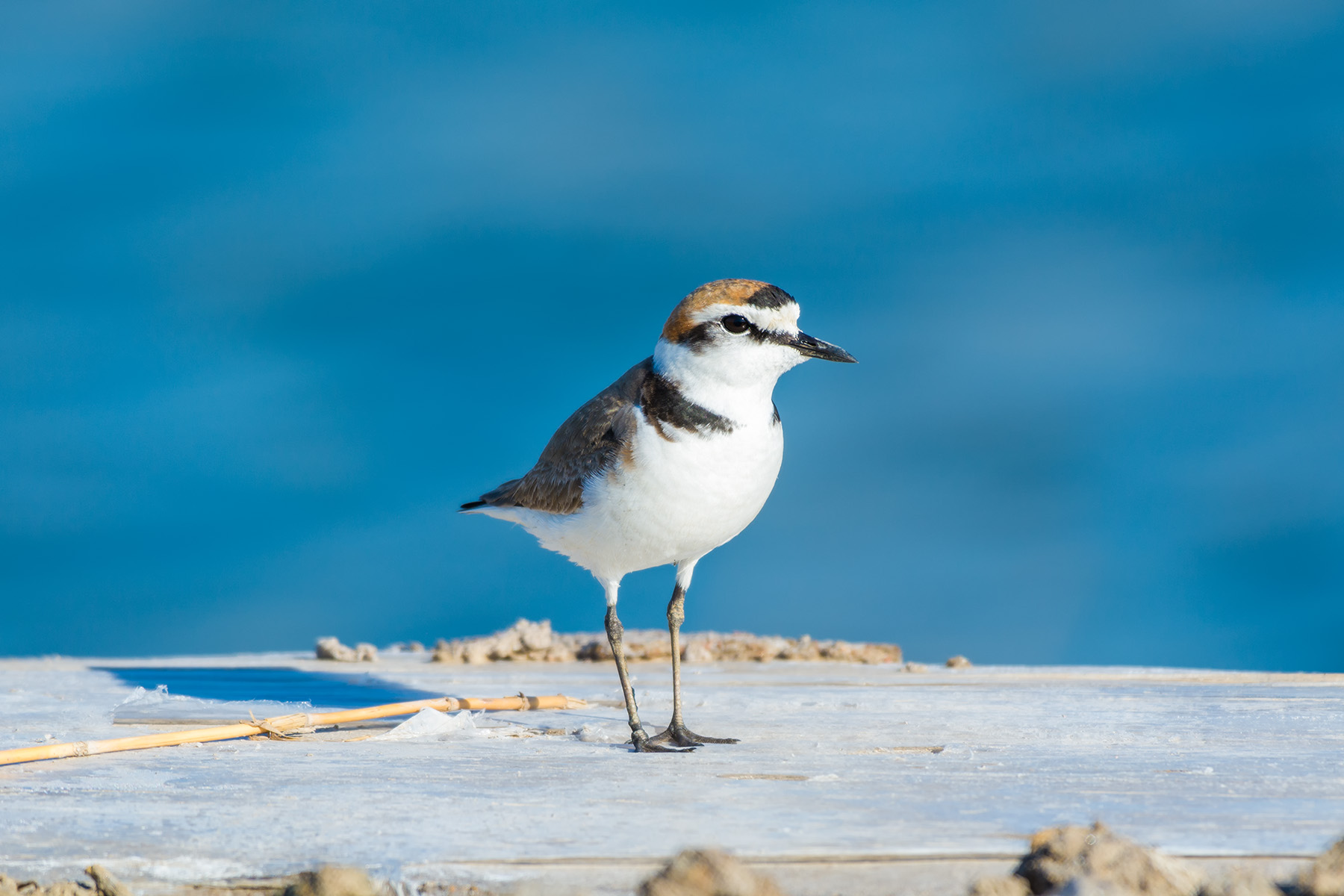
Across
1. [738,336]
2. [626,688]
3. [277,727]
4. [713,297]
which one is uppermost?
[713,297]

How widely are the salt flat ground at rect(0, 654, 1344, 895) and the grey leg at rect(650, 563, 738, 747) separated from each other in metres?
0.16

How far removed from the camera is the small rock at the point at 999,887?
2.00 metres

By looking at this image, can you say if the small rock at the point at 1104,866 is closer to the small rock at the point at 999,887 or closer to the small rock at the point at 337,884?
the small rock at the point at 999,887

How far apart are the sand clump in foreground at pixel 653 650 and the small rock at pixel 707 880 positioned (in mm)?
4515

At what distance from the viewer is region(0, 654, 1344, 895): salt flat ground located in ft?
7.25

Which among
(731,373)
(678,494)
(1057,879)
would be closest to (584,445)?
(678,494)

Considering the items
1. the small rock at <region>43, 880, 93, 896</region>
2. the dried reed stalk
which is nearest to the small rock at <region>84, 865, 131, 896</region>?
the small rock at <region>43, 880, 93, 896</region>

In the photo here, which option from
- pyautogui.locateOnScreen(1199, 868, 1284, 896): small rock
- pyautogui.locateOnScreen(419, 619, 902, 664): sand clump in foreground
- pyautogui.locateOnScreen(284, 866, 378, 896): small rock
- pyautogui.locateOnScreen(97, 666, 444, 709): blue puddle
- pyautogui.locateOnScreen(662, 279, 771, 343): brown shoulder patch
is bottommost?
pyautogui.locateOnScreen(284, 866, 378, 896): small rock

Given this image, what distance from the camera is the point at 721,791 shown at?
109 inches

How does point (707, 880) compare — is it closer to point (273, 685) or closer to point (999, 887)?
point (999, 887)

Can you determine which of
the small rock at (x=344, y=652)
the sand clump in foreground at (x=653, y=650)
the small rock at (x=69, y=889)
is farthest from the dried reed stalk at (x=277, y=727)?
the small rock at (x=344, y=652)

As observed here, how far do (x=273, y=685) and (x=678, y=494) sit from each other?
262 centimetres

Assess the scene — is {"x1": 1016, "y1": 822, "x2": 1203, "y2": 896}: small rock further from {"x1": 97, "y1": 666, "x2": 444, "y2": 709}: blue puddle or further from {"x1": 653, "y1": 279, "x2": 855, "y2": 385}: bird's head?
{"x1": 97, "y1": 666, "x2": 444, "y2": 709}: blue puddle

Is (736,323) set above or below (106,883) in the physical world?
above
